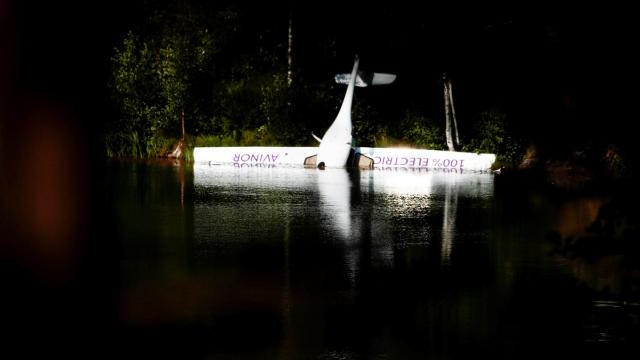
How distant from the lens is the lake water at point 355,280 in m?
10.5

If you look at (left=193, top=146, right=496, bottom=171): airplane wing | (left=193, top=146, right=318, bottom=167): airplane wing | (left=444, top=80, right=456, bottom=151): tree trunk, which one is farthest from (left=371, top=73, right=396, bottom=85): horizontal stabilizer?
(left=193, top=146, right=318, bottom=167): airplane wing

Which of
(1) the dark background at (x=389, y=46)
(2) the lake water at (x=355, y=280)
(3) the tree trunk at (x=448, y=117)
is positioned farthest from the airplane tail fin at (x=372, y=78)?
(2) the lake water at (x=355, y=280)

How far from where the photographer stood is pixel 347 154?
127 feet

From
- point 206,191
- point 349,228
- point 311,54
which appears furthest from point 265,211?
point 311,54

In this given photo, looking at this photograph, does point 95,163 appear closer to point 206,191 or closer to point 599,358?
point 206,191

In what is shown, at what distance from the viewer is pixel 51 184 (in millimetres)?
31938

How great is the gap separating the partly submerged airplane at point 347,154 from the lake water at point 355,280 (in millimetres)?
11308

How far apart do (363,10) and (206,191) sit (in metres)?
15.5

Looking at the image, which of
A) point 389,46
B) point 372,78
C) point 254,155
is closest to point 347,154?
point 372,78

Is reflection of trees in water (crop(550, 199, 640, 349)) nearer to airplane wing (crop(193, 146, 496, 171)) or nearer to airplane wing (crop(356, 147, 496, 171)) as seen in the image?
airplane wing (crop(356, 147, 496, 171))

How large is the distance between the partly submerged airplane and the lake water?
37.1 ft

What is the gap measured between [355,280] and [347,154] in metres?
24.7

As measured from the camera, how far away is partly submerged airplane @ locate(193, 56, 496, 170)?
124 ft

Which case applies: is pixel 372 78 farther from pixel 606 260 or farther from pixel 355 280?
pixel 355 280
